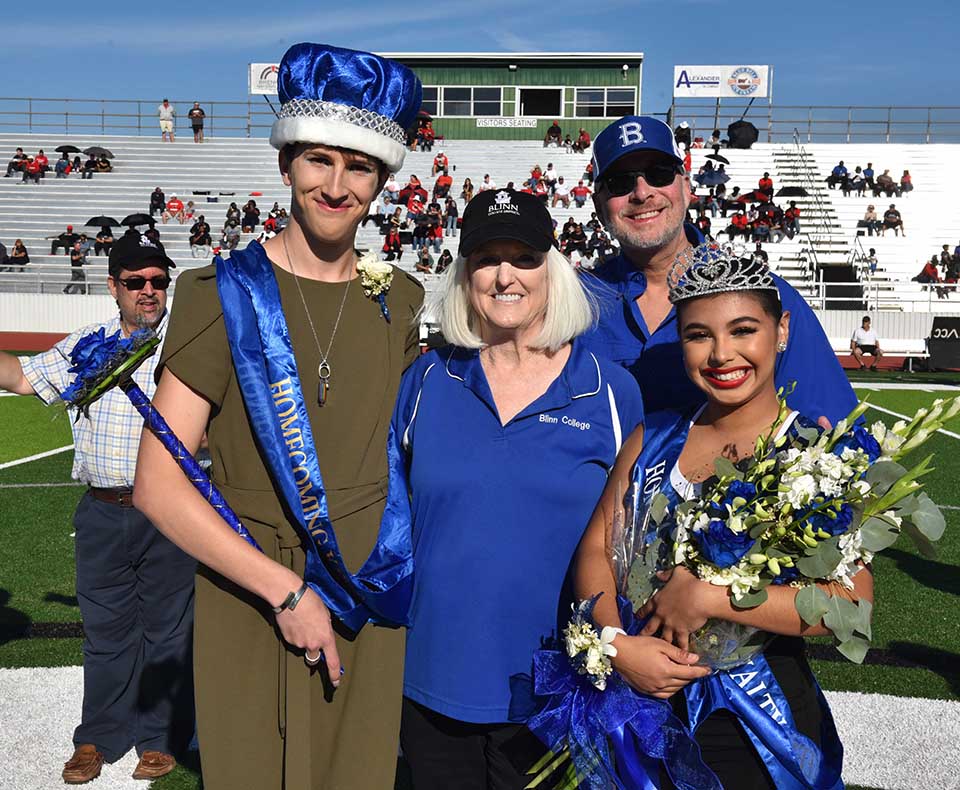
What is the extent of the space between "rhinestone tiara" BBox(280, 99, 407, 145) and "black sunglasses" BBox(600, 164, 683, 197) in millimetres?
996

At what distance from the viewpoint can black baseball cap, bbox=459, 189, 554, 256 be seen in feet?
8.30

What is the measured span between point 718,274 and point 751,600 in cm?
73

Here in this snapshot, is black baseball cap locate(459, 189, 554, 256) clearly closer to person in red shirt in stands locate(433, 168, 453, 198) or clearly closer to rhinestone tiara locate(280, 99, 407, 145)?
rhinestone tiara locate(280, 99, 407, 145)

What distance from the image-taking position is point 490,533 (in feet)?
8.06

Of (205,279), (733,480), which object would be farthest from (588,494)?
(205,279)

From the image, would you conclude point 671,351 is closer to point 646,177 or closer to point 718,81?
point 646,177

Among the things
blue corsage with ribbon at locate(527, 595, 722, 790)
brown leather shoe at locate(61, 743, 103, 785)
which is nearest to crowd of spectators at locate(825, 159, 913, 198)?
brown leather shoe at locate(61, 743, 103, 785)

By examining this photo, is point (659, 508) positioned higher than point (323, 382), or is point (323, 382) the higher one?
point (323, 382)

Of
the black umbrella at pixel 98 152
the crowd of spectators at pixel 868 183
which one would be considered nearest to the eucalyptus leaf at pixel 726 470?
the crowd of spectators at pixel 868 183

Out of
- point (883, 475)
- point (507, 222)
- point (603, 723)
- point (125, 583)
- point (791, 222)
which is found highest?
point (791, 222)

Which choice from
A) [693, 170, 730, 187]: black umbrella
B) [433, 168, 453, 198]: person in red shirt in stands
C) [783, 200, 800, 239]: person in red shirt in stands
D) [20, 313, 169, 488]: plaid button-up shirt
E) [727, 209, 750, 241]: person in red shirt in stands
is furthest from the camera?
[433, 168, 453, 198]: person in red shirt in stands

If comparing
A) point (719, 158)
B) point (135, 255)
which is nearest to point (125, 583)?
point (135, 255)

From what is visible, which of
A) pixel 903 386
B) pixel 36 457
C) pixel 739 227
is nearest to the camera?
pixel 36 457

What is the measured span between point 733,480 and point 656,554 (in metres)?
0.29
